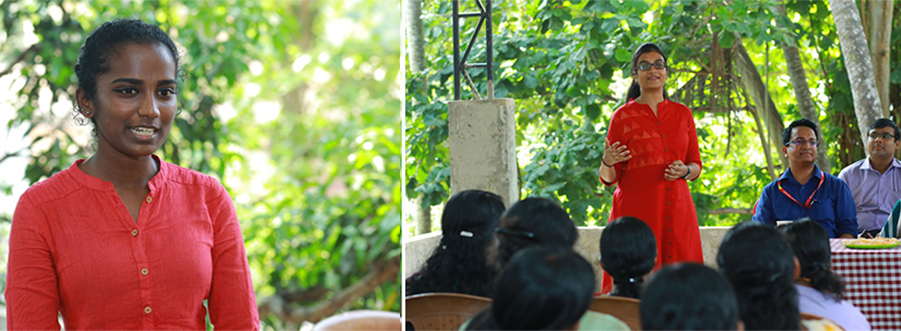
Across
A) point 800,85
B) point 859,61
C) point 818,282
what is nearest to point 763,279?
point 818,282

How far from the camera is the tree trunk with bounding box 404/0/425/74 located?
554 centimetres

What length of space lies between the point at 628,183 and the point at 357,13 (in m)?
4.89

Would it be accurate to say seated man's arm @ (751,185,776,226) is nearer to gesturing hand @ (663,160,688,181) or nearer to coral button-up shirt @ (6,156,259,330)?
gesturing hand @ (663,160,688,181)

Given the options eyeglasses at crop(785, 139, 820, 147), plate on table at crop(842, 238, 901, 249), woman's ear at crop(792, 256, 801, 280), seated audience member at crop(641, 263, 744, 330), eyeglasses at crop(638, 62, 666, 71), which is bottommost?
plate on table at crop(842, 238, 901, 249)

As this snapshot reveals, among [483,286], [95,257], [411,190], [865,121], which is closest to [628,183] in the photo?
[483,286]

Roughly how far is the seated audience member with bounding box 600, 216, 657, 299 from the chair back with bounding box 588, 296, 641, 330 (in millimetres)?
242

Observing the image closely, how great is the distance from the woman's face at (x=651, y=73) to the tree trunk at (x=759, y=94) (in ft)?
12.5

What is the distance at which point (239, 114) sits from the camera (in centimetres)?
674

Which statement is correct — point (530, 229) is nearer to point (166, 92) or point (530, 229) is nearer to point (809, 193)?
point (166, 92)

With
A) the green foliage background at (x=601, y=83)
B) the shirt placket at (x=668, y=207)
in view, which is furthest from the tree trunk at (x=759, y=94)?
the shirt placket at (x=668, y=207)

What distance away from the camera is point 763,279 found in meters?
1.62

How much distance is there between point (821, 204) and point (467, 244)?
1857mm

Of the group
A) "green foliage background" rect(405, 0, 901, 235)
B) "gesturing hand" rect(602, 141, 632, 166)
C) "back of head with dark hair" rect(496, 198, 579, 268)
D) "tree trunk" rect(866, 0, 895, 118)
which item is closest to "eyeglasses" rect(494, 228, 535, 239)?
"back of head with dark hair" rect(496, 198, 579, 268)

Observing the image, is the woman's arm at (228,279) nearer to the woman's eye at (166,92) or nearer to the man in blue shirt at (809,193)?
the woman's eye at (166,92)
